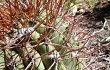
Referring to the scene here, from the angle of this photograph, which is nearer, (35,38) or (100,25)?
(35,38)

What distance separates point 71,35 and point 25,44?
0.29 metres

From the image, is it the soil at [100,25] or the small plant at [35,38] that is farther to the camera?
the soil at [100,25]

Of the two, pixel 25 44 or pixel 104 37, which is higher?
pixel 25 44

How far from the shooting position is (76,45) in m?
1.49

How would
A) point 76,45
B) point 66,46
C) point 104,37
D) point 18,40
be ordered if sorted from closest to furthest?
point 18,40 < point 66,46 < point 76,45 < point 104,37

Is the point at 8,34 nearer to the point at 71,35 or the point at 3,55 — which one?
the point at 3,55

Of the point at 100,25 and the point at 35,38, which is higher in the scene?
the point at 35,38

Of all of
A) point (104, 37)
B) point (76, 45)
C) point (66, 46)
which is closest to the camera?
point (66, 46)

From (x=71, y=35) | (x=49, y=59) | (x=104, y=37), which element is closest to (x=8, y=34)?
(x=49, y=59)

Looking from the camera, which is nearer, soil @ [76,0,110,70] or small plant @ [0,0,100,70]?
small plant @ [0,0,100,70]

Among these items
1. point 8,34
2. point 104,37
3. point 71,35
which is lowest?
point 104,37

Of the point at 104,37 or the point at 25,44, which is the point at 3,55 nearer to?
the point at 25,44

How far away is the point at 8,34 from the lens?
4.17 ft

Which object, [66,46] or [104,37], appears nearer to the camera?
[66,46]
